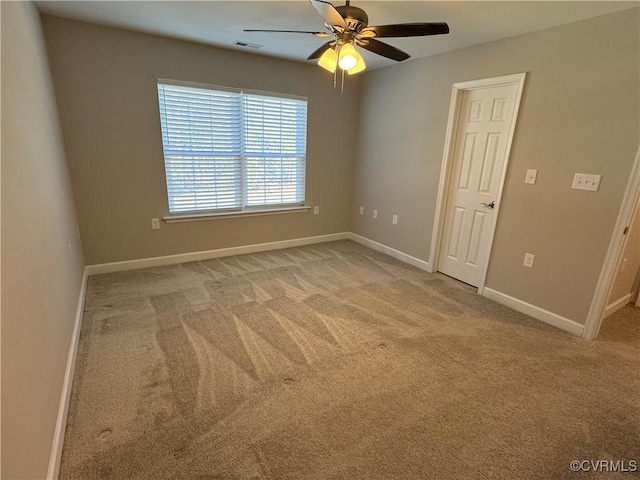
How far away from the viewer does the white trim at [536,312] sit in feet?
8.95

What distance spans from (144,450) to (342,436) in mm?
987

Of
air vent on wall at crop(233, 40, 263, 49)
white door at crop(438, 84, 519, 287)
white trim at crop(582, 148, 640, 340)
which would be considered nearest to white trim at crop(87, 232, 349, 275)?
white door at crop(438, 84, 519, 287)

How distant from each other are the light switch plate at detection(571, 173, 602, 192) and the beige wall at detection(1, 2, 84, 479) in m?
3.53

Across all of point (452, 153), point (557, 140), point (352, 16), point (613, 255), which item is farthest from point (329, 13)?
point (613, 255)

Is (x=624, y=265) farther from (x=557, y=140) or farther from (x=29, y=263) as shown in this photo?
(x=29, y=263)

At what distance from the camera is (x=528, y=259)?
2967 millimetres

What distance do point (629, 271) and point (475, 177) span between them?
1.69 m

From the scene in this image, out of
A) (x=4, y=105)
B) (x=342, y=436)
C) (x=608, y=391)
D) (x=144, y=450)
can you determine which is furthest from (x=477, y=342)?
(x=4, y=105)

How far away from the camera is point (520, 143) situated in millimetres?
2906

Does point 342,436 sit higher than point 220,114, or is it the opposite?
point 220,114

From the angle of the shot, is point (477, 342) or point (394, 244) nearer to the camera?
point (477, 342)

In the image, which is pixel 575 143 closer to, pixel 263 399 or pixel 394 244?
pixel 394 244

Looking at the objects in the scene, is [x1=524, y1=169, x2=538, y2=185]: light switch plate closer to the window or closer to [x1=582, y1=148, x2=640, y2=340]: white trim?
[x1=582, y1=148, x2=640, y2=340]: white trim

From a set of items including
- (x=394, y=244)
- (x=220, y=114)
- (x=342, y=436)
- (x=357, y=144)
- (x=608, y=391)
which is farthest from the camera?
(x=357, y=144)
